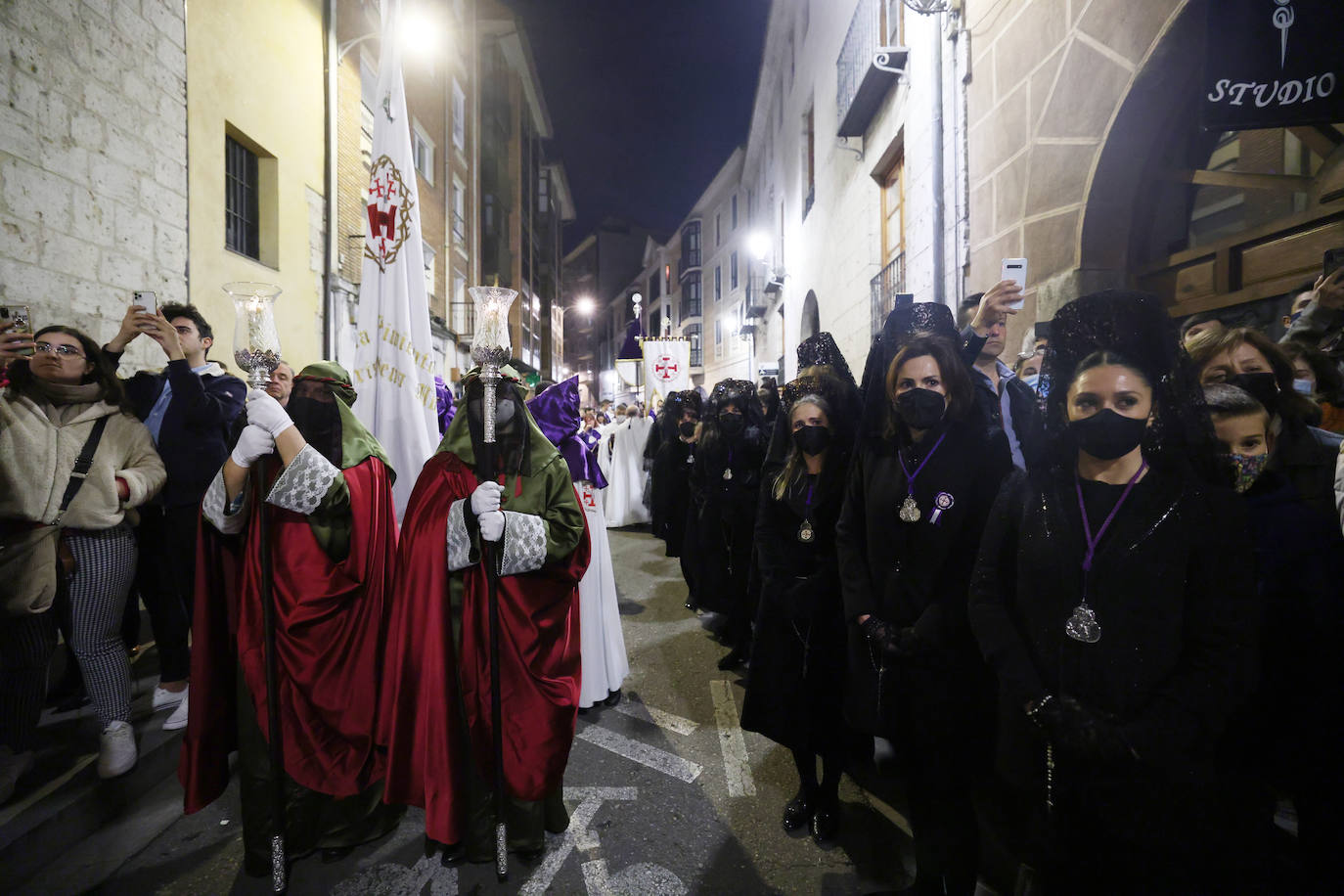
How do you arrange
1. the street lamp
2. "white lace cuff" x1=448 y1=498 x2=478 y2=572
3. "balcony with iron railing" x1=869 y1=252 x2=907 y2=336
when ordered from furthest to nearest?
the street lamp < "balcony with iron railing" x1=869 y1=252 x2=907 y2=336 < "white lace cuff" x1=448 y1=498 x2=478 y2=572

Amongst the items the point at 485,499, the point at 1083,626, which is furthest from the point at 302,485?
the point at 1083,626

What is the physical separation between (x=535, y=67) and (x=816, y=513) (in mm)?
33846

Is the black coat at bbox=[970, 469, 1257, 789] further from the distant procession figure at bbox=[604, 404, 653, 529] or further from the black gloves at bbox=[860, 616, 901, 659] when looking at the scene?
the distant procession figure at bbox=[604, 404, 653, 529]

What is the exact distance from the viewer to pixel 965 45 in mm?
5734

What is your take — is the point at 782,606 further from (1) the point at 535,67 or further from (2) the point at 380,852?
(1) the point at 535,67

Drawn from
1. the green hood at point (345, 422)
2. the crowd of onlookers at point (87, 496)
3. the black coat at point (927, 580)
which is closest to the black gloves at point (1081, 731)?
the black coat at point (927, 580)

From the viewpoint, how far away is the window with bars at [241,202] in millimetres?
7617

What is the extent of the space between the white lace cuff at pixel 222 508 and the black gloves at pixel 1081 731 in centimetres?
296

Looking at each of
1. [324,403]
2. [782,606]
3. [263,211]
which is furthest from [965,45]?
[263,211]

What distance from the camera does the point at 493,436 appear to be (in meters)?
2.39

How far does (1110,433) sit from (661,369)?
31.1 ft

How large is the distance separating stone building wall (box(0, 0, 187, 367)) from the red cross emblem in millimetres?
6633

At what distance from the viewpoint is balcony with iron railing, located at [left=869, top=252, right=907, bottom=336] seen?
7.38 metres

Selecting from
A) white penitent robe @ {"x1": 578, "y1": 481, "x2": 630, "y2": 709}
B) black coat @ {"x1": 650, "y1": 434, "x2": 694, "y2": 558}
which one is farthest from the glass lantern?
black coat @ {"x1": 650, "y1": 434, "x2": 694, "y2": 558}
